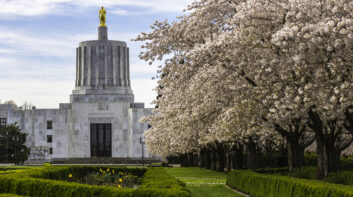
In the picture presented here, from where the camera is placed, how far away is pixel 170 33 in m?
22.2

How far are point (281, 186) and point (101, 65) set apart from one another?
85108 millimetres

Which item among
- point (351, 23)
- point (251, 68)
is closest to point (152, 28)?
point (251, 68)

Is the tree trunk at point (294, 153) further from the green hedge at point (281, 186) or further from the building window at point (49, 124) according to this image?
the building window at point (49, 124)

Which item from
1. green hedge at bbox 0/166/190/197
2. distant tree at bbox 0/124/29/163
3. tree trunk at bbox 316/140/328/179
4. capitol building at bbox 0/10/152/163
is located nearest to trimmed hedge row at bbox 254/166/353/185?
tree trunk at bbox 316/140/328/179

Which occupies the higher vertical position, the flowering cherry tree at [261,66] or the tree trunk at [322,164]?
the flowering cherry tree at [261,66]

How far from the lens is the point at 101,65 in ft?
328

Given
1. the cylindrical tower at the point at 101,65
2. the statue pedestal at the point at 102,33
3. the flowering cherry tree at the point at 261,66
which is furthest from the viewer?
the statue pedestal at the point at 102,33

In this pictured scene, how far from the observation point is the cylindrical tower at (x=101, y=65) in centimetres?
9950

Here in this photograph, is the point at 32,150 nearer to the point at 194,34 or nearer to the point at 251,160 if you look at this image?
the point at 251,160

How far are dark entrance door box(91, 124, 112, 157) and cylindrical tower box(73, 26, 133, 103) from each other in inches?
268

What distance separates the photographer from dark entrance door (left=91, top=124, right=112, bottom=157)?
329ft

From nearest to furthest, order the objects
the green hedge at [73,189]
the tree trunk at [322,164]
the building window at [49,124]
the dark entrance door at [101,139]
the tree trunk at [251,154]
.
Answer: the green hedge at [73,189] → the tree trunk at [322,164] → the tree trunk at [251,154] → the building window at [49,124] → the dark entrance door at [101,139]

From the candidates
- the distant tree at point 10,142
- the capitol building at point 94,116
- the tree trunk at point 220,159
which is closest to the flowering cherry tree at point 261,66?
the tree trunk at point 220,159

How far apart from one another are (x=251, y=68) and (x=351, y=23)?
502cm
